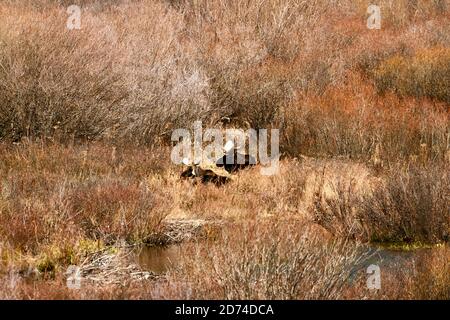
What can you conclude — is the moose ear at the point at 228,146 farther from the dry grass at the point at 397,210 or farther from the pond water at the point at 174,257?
the pond water at the point at 174,257

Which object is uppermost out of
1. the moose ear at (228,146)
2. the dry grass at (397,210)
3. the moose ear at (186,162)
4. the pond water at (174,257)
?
the moose ear at (228,146)

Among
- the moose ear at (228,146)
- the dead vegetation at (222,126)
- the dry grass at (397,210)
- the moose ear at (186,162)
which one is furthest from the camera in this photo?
the moose ear at (228,146)

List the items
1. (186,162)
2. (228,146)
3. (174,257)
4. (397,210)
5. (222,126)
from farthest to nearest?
(222,126)
(228,146)
(186,162)
(397,210)
(174,257)

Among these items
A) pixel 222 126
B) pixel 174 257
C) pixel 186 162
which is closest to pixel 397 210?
pixel 174 257

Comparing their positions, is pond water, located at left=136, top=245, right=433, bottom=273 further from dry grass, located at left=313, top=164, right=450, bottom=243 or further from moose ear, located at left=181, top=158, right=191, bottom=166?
moose ear, located at left=181, top=158, right=191, bottom=166

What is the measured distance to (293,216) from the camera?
11.1 meters

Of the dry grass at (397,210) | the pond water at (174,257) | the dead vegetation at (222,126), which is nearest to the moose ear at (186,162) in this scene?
the dead vegetation at (222,126)

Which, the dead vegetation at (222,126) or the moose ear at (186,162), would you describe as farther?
the moose ear at (186,162)

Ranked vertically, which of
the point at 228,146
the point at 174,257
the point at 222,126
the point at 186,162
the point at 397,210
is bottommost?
the point at 174,257

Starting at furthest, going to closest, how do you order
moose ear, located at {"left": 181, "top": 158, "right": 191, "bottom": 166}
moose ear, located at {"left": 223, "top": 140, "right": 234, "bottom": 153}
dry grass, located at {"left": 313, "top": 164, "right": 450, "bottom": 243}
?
moose ear, located at {"left": 223, "top": 140, "right": 234, "bottom": 153} < moose ear, located at {"left": 181, "top": 158, "right": 191, "bottom": 166} < dry grass, located at {"left": 313, "top": 164, "right": 450, "bottom": 243}

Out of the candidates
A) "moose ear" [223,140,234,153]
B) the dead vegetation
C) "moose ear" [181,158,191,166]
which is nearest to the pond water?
the dead vegetation

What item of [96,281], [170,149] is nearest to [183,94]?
[170,149]

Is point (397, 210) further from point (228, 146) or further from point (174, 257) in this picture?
point (228, 146)

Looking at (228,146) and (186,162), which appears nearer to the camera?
(186,162)
